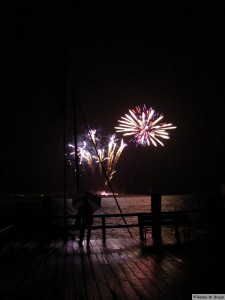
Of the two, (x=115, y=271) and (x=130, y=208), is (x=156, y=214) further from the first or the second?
(x=130, y=208)

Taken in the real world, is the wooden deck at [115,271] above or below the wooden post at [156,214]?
below

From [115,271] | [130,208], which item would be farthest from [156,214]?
[130,208]

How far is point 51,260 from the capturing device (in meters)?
9.70

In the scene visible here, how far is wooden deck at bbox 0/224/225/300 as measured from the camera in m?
6.55

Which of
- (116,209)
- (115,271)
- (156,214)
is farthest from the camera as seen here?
(116,209)

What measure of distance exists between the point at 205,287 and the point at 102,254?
421 cm

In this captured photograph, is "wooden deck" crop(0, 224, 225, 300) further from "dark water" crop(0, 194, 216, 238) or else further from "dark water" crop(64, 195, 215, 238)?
"dark water" crop(64, 195, 215, 238)

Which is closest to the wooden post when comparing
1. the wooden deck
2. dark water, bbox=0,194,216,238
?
the wooden deck

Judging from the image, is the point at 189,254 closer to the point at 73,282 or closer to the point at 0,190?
the point at 73,282

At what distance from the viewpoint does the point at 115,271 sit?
8.16 metres

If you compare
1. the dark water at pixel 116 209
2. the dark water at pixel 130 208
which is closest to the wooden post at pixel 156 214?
the dark water at pixel 116 209

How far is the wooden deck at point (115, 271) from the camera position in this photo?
21.5 ft

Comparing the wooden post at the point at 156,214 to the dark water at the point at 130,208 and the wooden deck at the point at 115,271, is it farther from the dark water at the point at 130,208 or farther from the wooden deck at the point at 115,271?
the dark water at the point at 130,208

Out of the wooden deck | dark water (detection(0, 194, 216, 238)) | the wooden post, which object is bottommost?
dark water (detection(0, 194, 216, 238))
